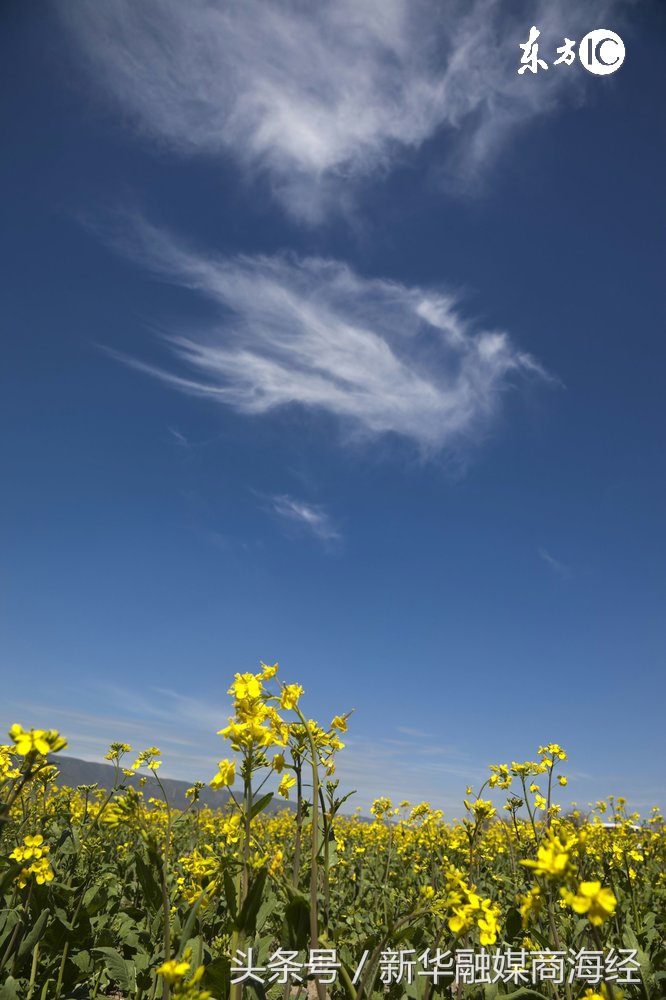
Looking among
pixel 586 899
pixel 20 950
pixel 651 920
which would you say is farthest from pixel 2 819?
pixel 651 920

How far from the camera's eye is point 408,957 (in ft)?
12.6

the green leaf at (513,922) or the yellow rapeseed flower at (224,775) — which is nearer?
the yellow rapeseed flower at (224,775)

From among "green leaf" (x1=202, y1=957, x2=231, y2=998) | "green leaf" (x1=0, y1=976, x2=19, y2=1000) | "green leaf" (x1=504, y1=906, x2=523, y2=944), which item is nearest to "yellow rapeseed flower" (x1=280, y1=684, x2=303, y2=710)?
"green leaf" (x1=202, y1=957, x2=231, y2=998)

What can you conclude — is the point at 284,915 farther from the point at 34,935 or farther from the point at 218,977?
the point at 34,935

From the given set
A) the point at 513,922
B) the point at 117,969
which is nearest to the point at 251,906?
the point at 117,969

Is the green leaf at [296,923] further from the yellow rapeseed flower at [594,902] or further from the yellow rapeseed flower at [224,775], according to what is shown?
the yellow rapeseed flower at [594,902]

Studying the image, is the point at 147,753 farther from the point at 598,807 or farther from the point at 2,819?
the point at 598,807

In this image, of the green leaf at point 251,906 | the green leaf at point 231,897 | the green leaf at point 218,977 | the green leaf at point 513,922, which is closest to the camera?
the green leaf at point 251,906

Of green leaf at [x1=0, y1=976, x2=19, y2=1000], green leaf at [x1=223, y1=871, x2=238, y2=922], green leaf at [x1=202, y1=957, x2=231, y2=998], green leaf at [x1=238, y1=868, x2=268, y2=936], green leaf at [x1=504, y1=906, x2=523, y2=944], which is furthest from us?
green leaf at [x1=504, y1=906, x2=523, y2=944]

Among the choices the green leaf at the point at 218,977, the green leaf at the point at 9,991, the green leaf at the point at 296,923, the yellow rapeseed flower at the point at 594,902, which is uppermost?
the yellow rapeseed flower at the point at 594,902

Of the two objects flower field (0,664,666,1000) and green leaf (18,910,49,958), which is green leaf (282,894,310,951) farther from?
green leaf (18,910,49,958)

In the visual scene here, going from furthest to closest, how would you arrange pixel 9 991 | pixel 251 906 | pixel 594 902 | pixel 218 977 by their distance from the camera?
pixel 9 991 < pixel 218 977 < pixel 251 906 < pixel 594 902

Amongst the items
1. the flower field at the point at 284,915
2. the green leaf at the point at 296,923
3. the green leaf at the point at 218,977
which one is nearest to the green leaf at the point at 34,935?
the flower field at the point at 284,915

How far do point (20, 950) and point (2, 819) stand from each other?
8.43 feet
